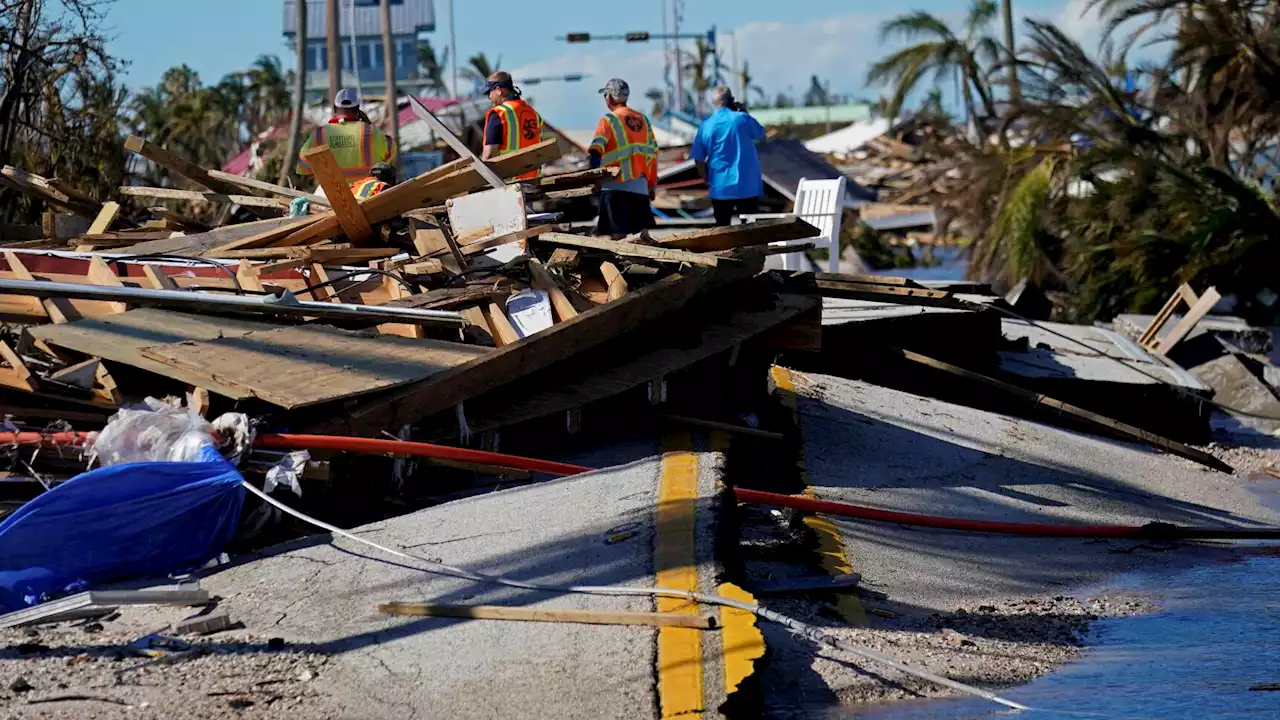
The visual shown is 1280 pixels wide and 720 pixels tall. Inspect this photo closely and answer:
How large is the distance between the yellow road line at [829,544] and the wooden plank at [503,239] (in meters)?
1.97

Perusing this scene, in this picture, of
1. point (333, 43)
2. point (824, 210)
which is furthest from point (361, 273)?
point (333, 43)

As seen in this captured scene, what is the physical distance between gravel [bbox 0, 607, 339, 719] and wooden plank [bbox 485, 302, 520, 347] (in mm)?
2948

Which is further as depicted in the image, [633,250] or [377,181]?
[377,181]

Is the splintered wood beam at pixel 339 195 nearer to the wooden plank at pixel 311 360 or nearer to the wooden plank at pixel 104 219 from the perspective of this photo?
the wooden plank at pixel 311 360

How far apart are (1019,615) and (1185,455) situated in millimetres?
4711

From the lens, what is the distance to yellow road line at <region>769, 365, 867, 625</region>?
6.27 metres

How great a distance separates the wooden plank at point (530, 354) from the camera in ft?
24.1

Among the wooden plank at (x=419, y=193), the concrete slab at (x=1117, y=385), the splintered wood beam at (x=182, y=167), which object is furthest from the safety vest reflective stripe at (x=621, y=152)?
the concrete slab at (x=1117, y=385)

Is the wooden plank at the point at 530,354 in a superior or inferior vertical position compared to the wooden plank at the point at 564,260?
inferior

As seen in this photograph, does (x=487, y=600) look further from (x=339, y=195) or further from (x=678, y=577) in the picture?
(x=339, y=195)

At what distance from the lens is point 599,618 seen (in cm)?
534

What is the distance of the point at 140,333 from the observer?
312 inches

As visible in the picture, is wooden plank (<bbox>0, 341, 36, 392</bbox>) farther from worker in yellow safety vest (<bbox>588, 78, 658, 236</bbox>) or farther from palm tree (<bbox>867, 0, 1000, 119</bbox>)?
palm tree (<bbox>867, 0, 1000, 119</bbox>)

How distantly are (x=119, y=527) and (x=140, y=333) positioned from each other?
5.58 ft
